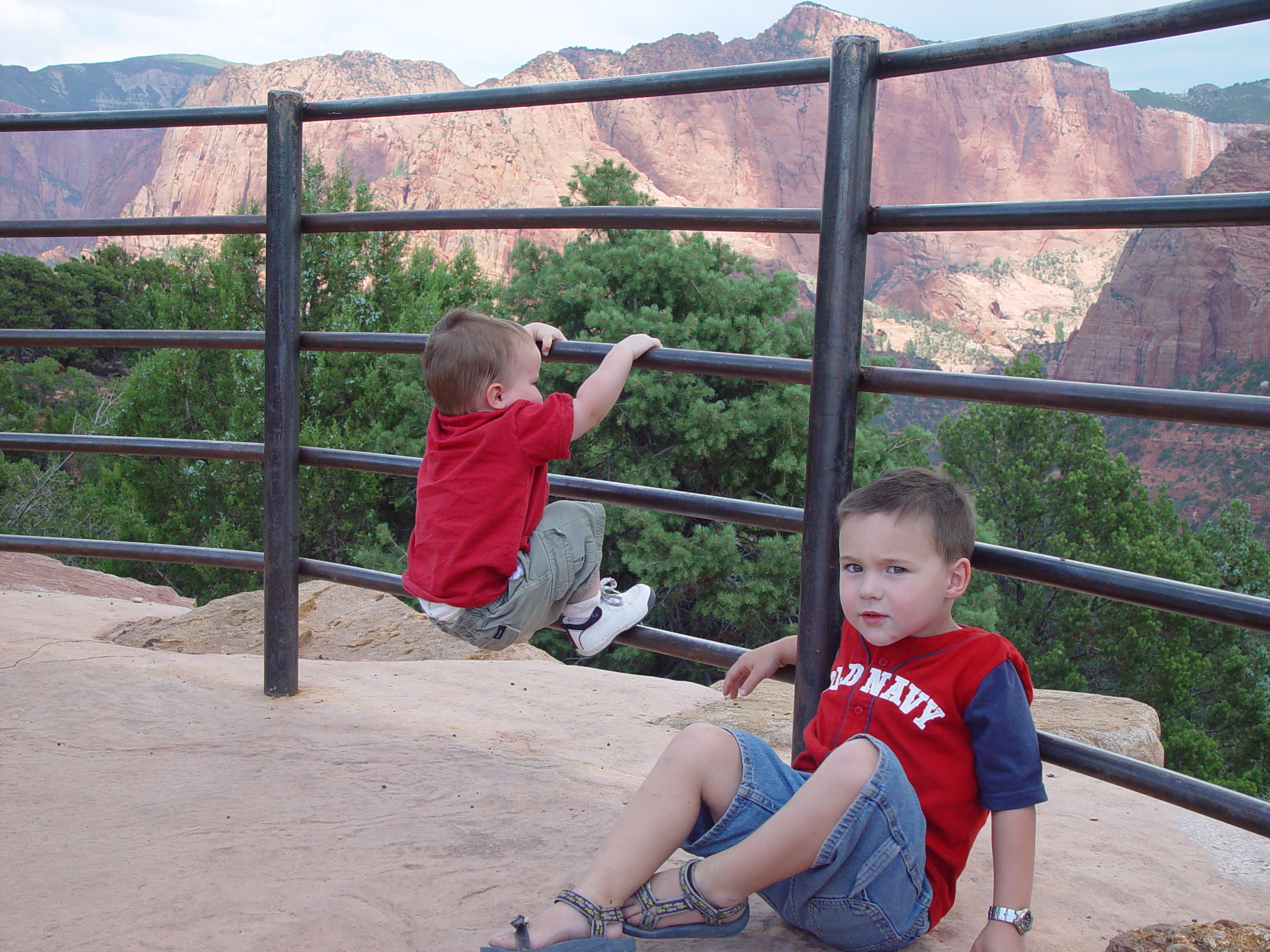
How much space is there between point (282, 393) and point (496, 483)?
0.82 m

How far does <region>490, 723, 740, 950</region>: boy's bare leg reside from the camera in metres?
1.19

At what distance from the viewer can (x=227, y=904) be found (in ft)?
4.42

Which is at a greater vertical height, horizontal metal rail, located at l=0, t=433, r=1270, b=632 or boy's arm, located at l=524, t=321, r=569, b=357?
boy's arm, located at l=524, t=321, r=569, b=357

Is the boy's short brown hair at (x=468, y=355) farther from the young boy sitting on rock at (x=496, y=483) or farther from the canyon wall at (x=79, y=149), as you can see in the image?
the canyon wall at (x=79, y=149)

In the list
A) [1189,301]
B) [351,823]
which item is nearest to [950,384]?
[351,823]

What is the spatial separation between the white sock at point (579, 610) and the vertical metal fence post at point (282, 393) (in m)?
0.71

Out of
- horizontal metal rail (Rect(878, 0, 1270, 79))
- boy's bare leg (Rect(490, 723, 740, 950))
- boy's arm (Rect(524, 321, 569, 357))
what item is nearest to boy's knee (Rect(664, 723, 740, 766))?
boy's bare leg (Rect(490, 723, 740, 950))

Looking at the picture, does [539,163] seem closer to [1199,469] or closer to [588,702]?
[1199,469]

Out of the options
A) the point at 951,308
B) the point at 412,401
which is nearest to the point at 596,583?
the point at 412,401

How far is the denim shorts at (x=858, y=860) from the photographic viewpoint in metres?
1.17

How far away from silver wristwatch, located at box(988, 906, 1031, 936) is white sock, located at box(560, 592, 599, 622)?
0.83 meters

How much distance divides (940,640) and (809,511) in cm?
30

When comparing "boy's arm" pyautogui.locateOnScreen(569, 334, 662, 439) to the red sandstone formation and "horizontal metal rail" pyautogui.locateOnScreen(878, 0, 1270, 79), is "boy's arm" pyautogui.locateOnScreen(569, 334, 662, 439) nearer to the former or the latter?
"horizontal metal rail" pyautogui.locateOnScreen(878, 0, 1270, 79)

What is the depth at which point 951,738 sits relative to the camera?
1.26 m
